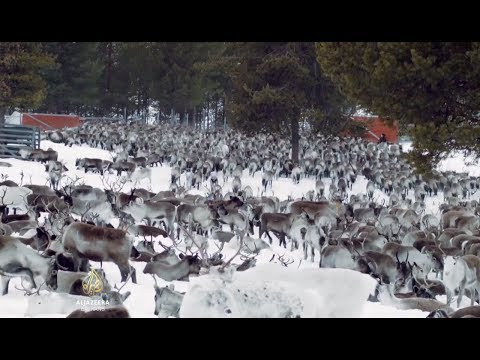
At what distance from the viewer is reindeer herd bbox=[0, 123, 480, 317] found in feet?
27.7

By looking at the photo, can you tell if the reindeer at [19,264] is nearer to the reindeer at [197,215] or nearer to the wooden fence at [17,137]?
the reindeer at [197,215]

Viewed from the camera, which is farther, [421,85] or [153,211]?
[153,211]

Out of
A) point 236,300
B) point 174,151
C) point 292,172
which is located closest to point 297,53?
point 292,172

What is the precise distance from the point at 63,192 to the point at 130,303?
8.90 m

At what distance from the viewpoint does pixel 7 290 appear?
312 inches

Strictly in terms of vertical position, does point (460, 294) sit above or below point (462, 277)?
below

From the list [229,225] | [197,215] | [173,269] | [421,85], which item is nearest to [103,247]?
[173,269]

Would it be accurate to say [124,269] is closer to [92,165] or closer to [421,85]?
[421,85]

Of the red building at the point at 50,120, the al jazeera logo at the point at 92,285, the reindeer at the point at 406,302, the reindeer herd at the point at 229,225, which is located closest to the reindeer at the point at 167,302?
the reindeer herd at the point at 229,225

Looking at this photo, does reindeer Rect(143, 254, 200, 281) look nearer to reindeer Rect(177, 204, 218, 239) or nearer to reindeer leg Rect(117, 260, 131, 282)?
reindeer leg Rect(117, 260, 131, 282)

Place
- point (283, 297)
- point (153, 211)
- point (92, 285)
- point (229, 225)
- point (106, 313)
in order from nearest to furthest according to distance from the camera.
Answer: point (106, 313), point (283, 297), point (92, 285), point (153, 211), point (229, 225)

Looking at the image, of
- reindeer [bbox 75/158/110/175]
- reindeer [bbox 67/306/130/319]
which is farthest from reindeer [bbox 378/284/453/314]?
reindeer [bbox 75/158/110/175]

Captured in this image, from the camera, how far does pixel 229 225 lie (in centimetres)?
1503

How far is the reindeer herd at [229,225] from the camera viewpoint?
8445mm
